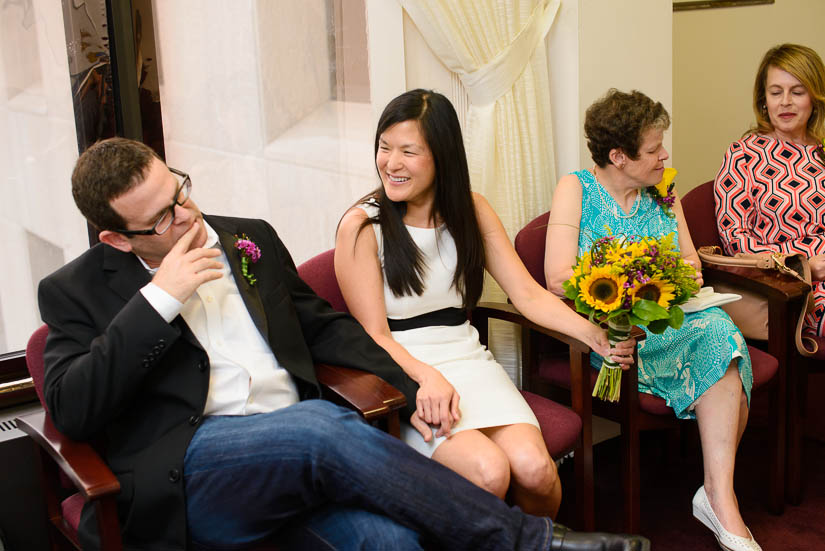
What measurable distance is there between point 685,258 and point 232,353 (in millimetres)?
1611

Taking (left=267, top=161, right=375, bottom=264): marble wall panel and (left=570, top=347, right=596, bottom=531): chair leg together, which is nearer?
(left=570, top=347, right=596, bottom=531): chair leg

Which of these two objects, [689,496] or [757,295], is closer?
[757,295]

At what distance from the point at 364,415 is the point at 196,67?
1340 mm

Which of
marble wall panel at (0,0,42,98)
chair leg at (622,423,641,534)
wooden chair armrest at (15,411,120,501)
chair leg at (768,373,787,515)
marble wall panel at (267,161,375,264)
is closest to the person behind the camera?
wooden chair armrest at (15,411,120,501)

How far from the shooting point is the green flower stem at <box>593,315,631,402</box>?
2.15m

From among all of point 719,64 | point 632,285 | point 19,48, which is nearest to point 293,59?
point 19,48

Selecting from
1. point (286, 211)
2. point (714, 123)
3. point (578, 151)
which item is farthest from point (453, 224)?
point (714, 123)

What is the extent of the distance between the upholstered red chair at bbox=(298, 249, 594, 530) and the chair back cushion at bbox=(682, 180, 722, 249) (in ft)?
3.18

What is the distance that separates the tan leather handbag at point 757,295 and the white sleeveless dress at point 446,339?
37.8 inches

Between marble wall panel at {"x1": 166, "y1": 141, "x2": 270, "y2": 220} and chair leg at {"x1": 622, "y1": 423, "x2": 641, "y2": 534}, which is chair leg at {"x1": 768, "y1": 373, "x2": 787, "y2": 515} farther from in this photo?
marble wall panel at {"x1": 166, "y1": 141, "x2": 270, "y2": 220}

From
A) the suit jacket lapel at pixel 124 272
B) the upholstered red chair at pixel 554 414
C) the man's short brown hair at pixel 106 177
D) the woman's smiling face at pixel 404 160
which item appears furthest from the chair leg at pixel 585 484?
the man's short brown hair at pixel 106 177

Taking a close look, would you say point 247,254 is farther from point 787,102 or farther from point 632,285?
point 787,102

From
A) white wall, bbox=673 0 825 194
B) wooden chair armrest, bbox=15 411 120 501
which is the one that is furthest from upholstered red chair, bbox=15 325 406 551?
white wall, bbox=673 0 825 194

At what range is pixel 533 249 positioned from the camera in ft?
8.70
